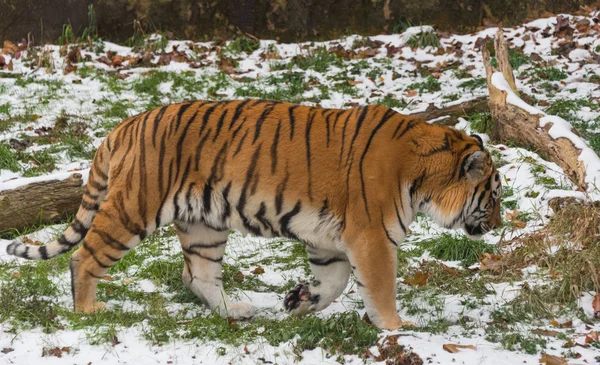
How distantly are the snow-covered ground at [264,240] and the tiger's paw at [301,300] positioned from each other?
10 centimetres

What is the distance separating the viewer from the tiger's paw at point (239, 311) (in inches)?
208

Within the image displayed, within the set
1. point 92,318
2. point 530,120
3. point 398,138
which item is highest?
point 398,138

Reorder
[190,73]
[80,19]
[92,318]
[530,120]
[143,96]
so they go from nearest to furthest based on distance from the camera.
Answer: [92,318]
[530,120]
[143,96]
[190,73]
[80,19]

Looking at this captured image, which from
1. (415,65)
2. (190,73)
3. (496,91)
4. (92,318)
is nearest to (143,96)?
(190,73)

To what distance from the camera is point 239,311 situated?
530 centimetres

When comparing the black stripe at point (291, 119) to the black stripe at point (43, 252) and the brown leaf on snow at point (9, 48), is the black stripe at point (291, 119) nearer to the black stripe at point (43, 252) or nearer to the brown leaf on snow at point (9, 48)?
the black stripe at point (43, 252)

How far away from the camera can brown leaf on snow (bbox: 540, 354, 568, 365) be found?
4223mm

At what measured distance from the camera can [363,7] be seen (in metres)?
12.3

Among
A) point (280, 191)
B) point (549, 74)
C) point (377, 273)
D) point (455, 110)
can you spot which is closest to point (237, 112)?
point (280, 191)

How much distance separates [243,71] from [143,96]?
1569mm

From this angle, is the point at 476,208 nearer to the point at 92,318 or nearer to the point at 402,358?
the point at 402,358

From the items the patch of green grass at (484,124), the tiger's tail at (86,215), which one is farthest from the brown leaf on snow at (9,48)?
the tiger's tail at (86,215)

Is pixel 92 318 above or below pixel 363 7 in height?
below

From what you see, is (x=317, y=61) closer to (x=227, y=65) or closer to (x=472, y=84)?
(x=227, y=65)
